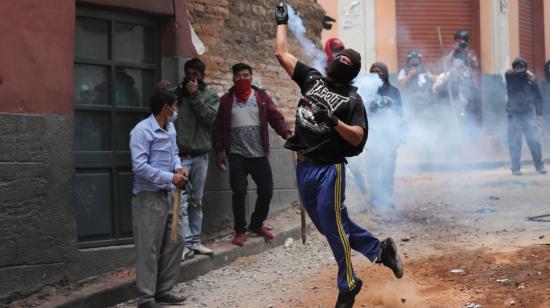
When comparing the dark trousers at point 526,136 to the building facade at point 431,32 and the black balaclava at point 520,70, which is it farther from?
the building facade at point 431,32

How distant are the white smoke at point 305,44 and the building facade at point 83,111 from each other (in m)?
1.18

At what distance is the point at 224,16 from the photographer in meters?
8.25

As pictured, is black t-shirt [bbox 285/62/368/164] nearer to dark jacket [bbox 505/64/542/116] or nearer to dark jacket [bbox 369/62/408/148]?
dark jacket [bbox 369/62/408/148]

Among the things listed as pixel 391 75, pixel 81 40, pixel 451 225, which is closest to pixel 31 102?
pixel 81 40

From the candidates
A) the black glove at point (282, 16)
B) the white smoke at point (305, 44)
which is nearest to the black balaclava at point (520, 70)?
the white smoke at point (305, 44)

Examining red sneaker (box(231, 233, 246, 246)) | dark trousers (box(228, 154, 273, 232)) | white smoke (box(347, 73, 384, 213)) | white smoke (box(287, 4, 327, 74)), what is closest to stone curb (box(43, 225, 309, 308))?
red sneaker (box(231, 233, 246, 246))

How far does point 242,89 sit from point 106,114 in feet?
5.06

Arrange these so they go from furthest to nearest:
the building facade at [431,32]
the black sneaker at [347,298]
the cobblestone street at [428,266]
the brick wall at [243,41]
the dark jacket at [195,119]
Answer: the building facade at [431,32]
the brick wall at [243,41]
the dark jacket at [195,119]
the cobblestone street at [428,266]
the black sneaker at [347,298]

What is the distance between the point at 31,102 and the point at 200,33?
8.35 feet

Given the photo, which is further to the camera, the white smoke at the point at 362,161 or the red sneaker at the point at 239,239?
the white smoke at the point at 362,161

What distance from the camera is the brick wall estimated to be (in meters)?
8.03

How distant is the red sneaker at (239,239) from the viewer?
24.4ft

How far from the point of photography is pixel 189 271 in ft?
22.0

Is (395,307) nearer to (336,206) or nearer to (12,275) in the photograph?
(336,206)
